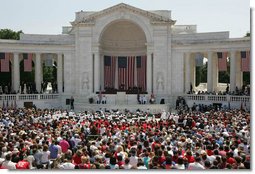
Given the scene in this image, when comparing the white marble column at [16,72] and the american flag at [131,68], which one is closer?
the white marble column at [16,72]

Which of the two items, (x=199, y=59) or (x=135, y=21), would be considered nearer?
(x=199, y=59)

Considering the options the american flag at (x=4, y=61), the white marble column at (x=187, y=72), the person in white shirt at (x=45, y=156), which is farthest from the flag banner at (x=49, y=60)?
the person in white shirt at (x=45, y=156)

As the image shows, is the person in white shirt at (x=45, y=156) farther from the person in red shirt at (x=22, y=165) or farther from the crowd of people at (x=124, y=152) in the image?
the person in red shirt at (x=22, y=165)

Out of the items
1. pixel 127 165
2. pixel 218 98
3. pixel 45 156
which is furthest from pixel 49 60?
pixel 127 165

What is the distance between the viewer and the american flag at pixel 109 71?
6444cm

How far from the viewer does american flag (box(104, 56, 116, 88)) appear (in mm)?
64438

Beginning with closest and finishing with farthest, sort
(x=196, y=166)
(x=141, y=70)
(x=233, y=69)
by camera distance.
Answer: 1. (x=196, y=166)
2. (x=233, y=69)
3. (x=141, y=70)

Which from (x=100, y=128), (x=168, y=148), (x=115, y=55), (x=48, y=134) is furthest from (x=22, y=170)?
(x=115, y=55)

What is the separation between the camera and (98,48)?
60.2m

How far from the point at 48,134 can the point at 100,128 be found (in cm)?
492

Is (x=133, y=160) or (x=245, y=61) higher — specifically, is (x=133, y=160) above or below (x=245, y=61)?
below

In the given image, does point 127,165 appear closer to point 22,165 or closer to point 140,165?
point 140,165

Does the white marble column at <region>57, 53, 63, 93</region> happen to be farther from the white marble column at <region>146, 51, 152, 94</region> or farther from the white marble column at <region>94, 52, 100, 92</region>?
the white marble column at <region>146, 51, 152, 94</region>

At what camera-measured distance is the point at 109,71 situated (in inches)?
2562
